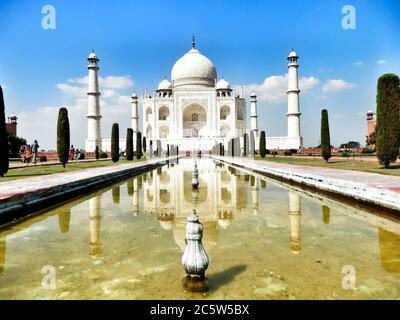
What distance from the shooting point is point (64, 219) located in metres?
4.70

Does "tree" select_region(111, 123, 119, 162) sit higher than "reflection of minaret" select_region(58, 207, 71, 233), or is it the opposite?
"tree" select_region(111, 123, 119, 162)

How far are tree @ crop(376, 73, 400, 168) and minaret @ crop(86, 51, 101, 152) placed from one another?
28549 millimetres

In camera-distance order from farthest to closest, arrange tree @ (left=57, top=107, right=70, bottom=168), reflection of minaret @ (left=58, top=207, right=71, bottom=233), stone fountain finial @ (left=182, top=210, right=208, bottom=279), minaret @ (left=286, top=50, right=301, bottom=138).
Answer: minaret @ (left=286, top=50, right=301, bottom=138)
tree @ (left=57, top=107, right=70, bottom=168)
reflection of minaret @ (left=58, top=207, right=71, bottom=233)
stone fountain finial @ (left=182, top=210, right=208, bottom=279)

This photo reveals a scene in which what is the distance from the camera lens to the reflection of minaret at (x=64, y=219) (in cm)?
414

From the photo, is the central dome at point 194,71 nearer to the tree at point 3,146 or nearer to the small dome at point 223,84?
the small dome at point 223,84

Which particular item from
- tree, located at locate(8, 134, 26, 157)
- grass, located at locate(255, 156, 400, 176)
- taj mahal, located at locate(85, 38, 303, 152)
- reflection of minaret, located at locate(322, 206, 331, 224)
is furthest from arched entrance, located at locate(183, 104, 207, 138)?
reflection of minaret, located at locate(322, 206, 331, 224)

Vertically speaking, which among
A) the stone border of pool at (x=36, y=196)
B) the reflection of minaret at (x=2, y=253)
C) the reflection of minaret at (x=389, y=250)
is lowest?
the reflection of minaret at (x=389, y=250)

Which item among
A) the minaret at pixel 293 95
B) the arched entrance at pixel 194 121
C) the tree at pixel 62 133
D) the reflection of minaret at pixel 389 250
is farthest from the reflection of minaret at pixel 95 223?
the arched entrance at pixel 194 121

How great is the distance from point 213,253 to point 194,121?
4263 centimetres

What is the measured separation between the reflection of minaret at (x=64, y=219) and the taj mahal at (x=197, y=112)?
31264mm

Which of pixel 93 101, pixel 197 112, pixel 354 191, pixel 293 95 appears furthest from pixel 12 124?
pixel 354 191

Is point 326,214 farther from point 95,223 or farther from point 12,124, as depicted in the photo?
point 12,124

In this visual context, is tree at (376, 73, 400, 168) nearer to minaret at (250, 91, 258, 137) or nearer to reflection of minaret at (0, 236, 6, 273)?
reflection of minaret at (0, 236, 6, 273)

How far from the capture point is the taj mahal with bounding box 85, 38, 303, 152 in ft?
126
